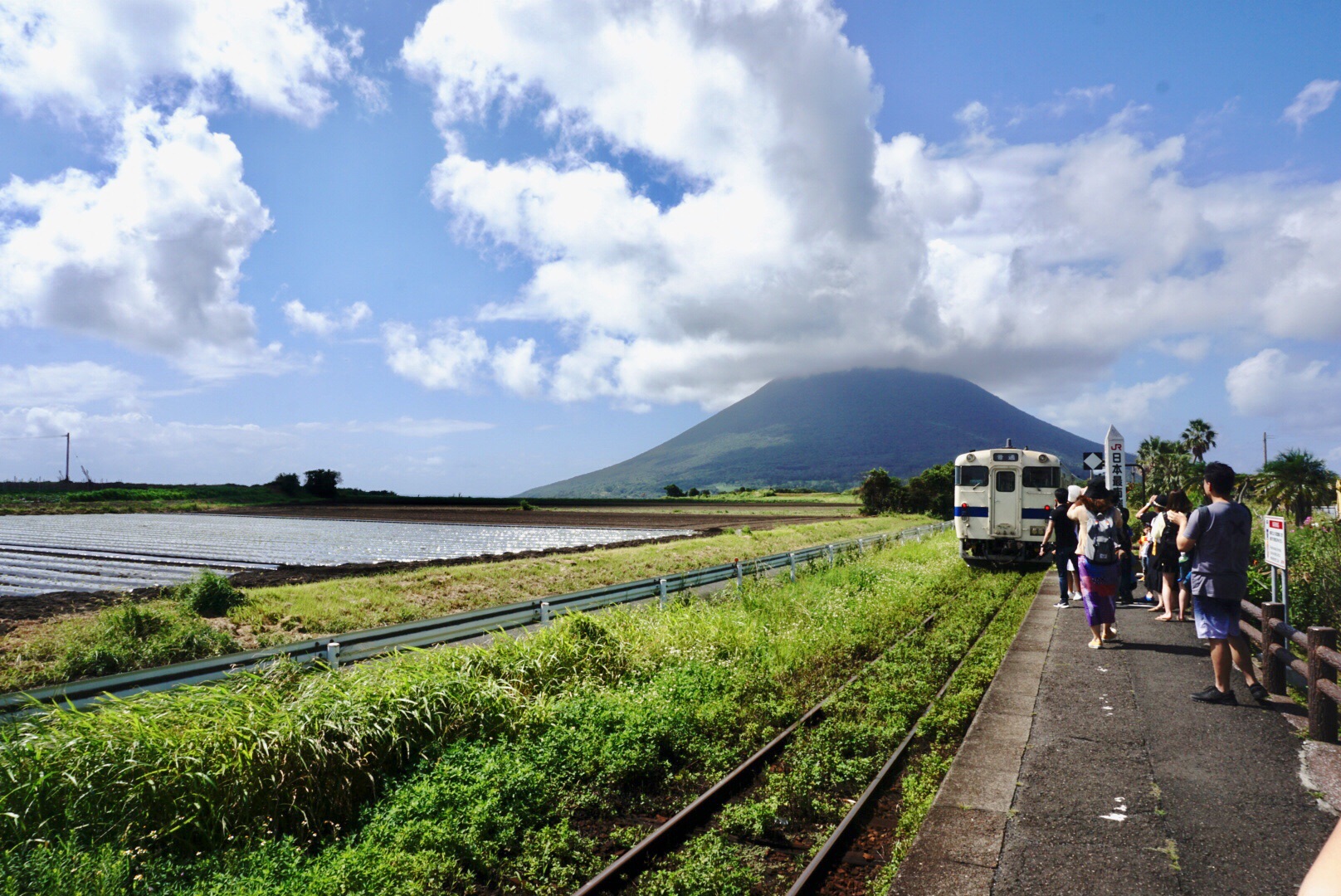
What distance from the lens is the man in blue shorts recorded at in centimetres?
682

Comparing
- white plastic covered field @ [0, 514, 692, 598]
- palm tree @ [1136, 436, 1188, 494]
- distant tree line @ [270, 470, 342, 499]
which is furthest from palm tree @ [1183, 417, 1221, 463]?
distant tree line @ [270, 470, 342, 499]

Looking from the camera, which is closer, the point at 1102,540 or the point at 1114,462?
→ the point at 1102,540

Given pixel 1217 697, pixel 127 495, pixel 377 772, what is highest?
pixel 127 495

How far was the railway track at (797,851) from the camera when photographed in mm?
4707

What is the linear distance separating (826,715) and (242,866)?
512 cm

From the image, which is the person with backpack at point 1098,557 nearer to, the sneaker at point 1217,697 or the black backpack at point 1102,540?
the black backpack at point 1102,540

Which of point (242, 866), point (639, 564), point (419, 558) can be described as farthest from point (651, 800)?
point (419, 558)

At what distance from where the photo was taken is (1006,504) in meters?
19.6

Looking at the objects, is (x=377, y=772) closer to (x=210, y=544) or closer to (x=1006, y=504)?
(x=1006, y=504)

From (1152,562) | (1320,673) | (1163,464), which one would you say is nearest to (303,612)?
(1320,673)

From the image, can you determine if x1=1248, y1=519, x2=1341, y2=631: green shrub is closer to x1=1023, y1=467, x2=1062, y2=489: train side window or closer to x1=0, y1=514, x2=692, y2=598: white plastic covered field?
x1=1023, y1=467, x2=1062, y2=489: train side window

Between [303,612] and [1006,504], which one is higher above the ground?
[1006,504]

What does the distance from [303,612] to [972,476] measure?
54.2 feet

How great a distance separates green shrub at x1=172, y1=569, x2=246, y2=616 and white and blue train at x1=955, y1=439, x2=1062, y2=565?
56.9ft
